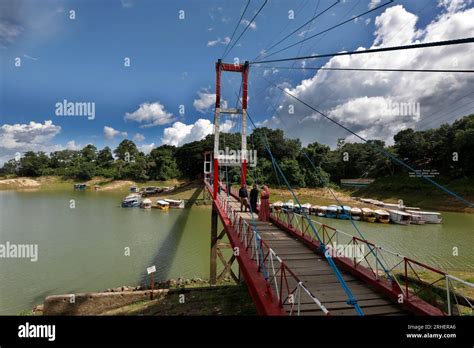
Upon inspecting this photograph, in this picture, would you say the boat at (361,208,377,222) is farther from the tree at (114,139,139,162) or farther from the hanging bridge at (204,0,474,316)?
the tree at (114,139,139,162)

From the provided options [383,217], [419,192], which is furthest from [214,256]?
[419,192]

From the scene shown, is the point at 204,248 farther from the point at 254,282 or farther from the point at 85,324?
the point at 85,324

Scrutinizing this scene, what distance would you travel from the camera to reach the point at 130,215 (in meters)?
26.8

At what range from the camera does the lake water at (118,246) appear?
11.2m

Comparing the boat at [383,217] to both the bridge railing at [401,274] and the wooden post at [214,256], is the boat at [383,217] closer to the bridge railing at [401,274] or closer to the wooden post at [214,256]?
the bridge railing at [401,274]

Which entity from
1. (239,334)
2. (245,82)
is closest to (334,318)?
(239,334)

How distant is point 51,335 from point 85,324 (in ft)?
1.59

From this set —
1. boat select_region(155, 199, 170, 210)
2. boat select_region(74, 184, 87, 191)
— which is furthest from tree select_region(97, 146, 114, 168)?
Result: boat select_region(155, 199, 170, 210)

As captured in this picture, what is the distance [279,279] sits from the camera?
4824 millimetres

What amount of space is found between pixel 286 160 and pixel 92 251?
36.1 meters

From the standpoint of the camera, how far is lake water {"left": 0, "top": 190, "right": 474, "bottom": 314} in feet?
36.8

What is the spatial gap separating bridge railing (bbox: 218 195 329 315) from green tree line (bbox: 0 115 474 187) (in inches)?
869
